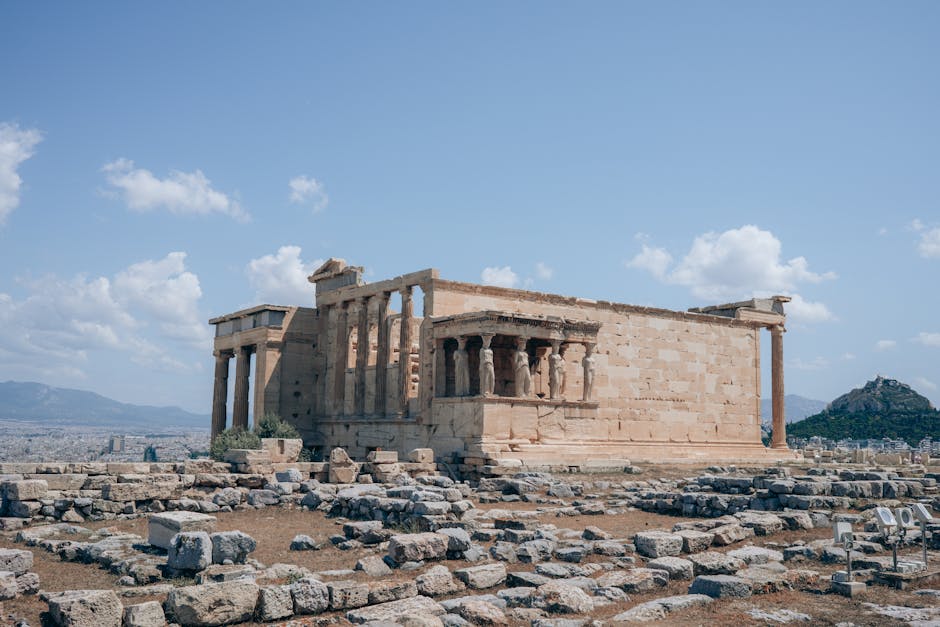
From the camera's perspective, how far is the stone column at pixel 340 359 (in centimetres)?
2992

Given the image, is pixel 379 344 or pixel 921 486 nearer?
pixel 921 486

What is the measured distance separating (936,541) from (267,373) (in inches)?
844

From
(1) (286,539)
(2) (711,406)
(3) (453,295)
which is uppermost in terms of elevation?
(3) (453,295)

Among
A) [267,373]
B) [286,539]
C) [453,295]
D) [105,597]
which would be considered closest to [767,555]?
[286,539]

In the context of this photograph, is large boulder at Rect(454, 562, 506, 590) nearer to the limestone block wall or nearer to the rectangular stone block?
the rectangular stone block

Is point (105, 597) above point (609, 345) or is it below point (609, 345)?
below

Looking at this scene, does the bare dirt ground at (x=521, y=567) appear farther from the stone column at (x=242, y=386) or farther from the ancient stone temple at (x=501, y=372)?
the stone column at (x=242, y=386)

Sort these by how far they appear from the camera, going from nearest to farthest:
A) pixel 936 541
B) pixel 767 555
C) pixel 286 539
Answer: pixel 767 555, pixel 936 541, pixel 286 539

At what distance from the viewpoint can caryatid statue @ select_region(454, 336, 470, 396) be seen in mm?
25000

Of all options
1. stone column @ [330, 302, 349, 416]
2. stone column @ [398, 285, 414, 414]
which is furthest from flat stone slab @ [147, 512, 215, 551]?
stone column @ [330, 302, 349, 416]

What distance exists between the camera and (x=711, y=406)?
32156 millimetres

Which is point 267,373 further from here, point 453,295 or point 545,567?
point 545,567

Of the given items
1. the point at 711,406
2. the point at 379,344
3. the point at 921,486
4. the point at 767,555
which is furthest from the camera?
the point at 711,406

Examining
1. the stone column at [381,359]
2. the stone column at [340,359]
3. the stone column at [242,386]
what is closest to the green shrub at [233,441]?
the stone column at [242,386]
